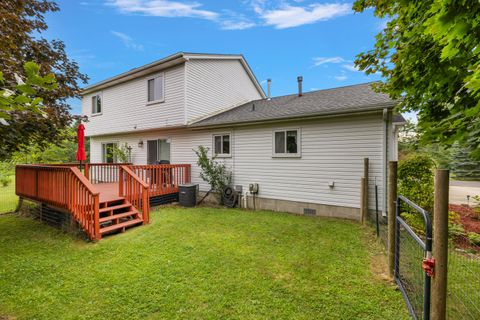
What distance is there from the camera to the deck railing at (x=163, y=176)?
7975 millimetres

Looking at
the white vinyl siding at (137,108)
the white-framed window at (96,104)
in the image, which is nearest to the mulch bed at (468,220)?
the white vinyl siding at (137,108)

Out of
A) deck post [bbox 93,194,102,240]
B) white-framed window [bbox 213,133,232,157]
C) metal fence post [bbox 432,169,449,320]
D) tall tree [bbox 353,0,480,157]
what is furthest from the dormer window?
metal fence post [bbox 432,169,449,320]

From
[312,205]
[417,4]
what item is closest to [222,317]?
[417,4]

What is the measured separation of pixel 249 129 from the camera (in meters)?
8.30

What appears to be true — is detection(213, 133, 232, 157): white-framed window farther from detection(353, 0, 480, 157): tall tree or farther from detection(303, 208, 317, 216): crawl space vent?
detection(353, 0, 480, 157): tall tree

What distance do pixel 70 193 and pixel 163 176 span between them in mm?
3404

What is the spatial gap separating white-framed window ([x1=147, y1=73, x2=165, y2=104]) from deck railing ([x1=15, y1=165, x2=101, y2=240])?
513 cm

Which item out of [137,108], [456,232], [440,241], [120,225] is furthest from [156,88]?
[456,232]

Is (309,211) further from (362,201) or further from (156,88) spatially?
(156,88)

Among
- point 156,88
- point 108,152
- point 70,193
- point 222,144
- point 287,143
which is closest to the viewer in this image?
point 70,193

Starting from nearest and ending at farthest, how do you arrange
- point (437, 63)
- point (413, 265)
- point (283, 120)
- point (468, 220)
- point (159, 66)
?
point (437, 63), point (413, 265), point (468, 220), point (283, 120), point (159, 66)

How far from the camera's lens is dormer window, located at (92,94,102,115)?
12875mm

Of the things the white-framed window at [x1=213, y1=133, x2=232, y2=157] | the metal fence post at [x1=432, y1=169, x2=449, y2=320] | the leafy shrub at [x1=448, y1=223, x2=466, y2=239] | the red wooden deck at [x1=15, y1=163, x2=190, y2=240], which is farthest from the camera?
the white-framed window at [x1=213, y1=133, x2=232, y2=157]

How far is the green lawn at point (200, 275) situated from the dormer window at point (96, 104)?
28.8 ft
